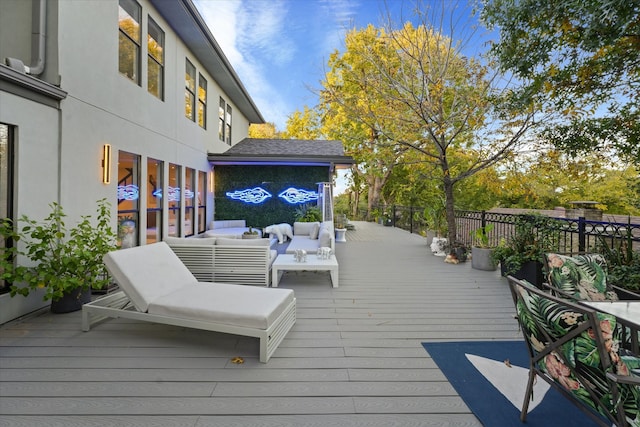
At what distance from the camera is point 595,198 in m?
19.5

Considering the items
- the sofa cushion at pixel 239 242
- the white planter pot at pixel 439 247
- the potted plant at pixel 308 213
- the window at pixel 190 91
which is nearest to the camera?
the sofa cushion at pixel 239 242

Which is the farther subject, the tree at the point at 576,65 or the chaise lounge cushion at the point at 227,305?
the tree at the point at 576,65

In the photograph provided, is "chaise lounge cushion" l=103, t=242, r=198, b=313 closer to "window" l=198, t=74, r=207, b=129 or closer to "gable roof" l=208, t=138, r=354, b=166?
"window" l=198, t=74, r=207, b=129

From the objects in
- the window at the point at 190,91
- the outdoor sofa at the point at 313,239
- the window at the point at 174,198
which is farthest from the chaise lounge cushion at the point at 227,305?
the window at the point at 190,91

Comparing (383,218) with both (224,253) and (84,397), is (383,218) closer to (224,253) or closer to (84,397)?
(224,253)

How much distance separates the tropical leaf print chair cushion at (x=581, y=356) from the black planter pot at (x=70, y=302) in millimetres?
4912

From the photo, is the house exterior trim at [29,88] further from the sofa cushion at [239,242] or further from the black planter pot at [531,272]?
the black planter pot at [531,272]

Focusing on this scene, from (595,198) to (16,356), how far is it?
80.8 ft

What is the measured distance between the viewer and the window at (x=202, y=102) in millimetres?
10469

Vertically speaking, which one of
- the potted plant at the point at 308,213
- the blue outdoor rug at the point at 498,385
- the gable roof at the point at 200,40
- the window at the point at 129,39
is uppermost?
the gable roof at the point at 200,40

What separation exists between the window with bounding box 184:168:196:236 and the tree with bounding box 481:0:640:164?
8.04m

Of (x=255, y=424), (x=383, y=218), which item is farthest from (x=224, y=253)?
(x=383, y=218)

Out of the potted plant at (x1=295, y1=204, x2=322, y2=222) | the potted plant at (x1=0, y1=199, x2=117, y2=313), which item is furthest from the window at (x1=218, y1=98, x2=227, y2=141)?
the potted plant at (x1=0, y1=199, x2=117, y2=313)

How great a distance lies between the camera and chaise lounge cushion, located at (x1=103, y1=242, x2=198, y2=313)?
3555 millimetres
